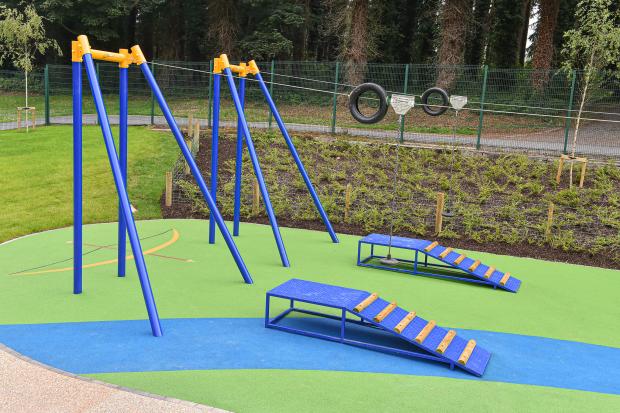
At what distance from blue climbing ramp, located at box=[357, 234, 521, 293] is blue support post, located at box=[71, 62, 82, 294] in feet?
14.0

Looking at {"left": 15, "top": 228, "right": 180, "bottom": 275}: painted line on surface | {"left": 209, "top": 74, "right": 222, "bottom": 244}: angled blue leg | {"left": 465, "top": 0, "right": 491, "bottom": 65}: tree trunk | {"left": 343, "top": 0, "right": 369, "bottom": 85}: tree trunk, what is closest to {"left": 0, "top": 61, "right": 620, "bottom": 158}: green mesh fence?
{"left": 343, "top": 0, "right": 369, "bottom": 85}: tree trunk

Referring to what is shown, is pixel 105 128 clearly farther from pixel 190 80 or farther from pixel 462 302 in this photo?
pixel 190 80

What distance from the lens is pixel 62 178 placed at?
14.3 m

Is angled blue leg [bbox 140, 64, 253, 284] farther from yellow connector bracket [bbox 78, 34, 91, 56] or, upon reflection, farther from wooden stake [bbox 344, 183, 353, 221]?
wooden stake [bbox 344, 183, 353, 221]

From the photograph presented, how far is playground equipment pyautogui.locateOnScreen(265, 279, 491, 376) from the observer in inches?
234

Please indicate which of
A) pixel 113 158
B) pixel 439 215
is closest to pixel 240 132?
pixel 113 158

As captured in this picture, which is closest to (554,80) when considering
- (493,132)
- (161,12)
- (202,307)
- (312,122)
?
(493,132)

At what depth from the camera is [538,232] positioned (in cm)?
1230

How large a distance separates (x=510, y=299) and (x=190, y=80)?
16.9 metres

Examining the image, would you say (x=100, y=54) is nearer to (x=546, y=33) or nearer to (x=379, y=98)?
(x=379, y=98)

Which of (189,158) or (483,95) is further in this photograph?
(483,95)

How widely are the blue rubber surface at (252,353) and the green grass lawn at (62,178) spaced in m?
5.32

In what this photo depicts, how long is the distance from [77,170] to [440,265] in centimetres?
593

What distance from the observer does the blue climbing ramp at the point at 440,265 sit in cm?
898
